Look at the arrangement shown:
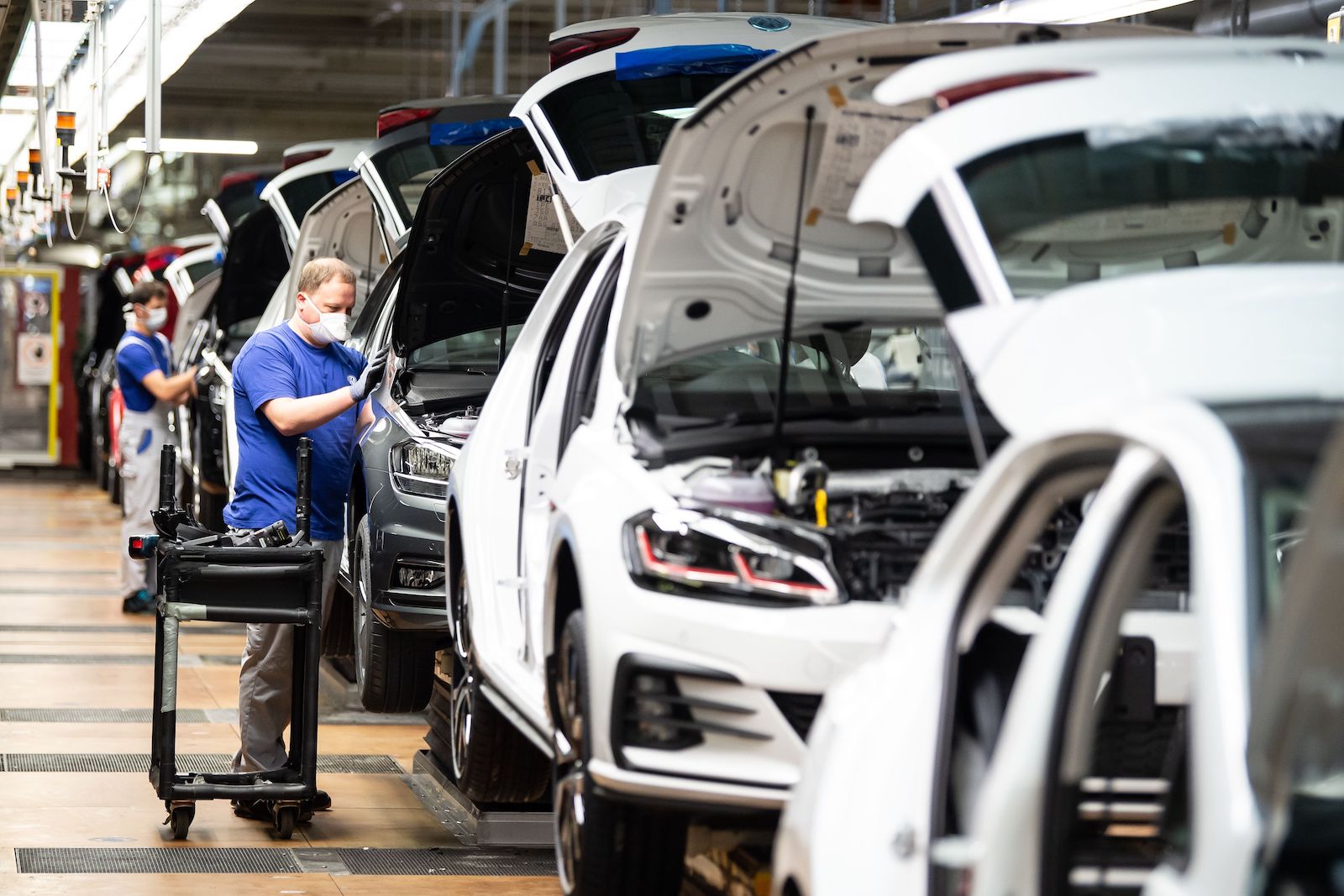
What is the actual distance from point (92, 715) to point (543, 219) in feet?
11.1

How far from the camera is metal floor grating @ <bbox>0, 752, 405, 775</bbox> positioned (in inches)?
301

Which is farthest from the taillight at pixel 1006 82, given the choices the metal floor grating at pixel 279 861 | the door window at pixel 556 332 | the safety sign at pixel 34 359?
the safety sign at pixel 34 359

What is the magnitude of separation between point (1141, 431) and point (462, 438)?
5.09 m

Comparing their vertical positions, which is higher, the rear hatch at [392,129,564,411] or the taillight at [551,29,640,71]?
the taillight at [551,29,640,71]

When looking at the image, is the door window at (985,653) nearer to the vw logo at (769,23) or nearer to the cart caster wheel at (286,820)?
the vw logo at (769,23)

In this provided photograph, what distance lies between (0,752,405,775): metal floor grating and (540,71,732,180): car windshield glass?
303 cm

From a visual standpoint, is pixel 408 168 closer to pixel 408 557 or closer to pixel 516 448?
pixel 408 557

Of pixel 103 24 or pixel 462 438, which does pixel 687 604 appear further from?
pixel 103 24

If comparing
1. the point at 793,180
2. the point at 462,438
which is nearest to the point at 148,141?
the point at 462,438

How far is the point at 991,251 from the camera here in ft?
12.0

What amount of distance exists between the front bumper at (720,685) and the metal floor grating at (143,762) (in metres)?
3.98

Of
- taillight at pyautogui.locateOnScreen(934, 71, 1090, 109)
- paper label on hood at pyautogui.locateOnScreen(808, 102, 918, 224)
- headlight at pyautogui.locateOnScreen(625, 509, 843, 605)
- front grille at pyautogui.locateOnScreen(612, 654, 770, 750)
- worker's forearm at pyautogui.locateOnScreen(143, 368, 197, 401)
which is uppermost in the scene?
taillight at pyautogui.locateOnScreen(934, 71, 1090, 109)

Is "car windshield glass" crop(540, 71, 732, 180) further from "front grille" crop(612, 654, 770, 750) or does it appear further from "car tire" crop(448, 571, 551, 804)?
"front grille" crop(612, 654, 770, 750)

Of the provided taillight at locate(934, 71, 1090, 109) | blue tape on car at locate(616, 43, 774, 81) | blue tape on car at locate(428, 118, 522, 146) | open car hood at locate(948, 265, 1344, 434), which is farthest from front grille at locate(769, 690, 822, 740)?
blue tape on car at locate(428, 118, 522, 146)
